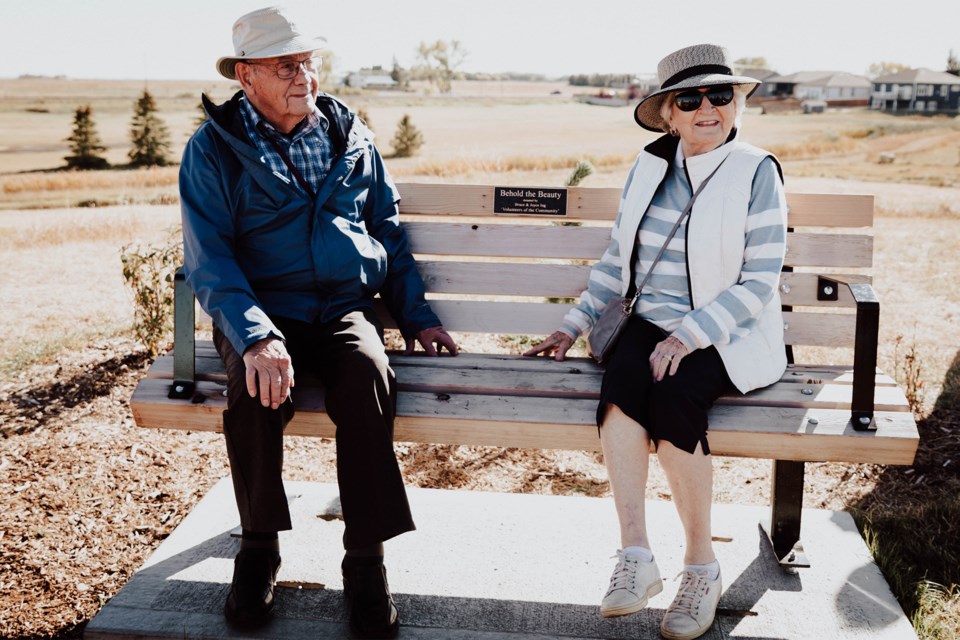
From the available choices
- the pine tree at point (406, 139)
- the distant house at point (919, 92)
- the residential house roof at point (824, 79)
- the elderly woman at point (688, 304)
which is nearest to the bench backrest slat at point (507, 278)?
the elderly woman at point (688, 304)

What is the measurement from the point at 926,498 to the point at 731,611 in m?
1.65

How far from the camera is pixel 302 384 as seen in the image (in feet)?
10.6

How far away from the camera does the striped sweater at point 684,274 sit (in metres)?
2.97

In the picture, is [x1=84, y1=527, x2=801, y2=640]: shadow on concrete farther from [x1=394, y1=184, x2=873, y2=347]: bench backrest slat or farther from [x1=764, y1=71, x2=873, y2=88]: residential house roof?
[x1=764, y1=71, x2=873, y2=88]: residential house roof

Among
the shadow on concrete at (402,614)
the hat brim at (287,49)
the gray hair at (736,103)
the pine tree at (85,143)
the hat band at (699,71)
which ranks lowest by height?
the shadow on concrete at (402,614)

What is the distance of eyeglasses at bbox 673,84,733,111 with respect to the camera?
3.06 meters

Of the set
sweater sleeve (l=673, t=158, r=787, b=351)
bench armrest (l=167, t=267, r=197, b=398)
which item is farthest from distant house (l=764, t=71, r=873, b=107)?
bench armrest (l=167, t=267, r=197, b=398)

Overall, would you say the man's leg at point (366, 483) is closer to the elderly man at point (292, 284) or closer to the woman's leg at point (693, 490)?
the elderly man at point (292, 284)

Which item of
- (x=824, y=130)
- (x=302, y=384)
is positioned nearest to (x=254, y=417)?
(x=302, y=384)

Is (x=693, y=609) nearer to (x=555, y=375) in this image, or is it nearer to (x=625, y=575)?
(x=625, y=575)

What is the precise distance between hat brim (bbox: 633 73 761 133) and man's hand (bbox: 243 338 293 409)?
5.12 ft

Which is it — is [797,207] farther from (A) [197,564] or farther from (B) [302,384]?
(A) [197,564]

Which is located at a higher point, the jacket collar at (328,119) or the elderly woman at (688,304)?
the jacket collar at (328,119)

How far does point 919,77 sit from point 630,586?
34.8 meters
